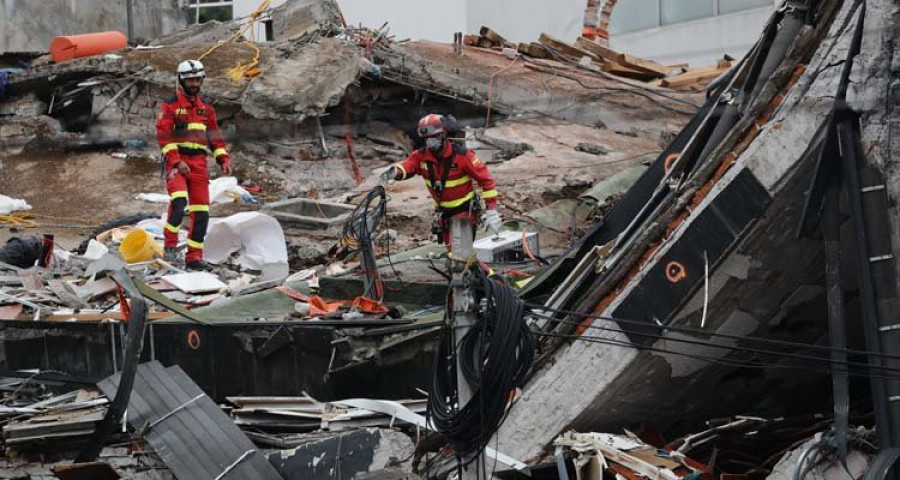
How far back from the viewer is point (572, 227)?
1427cm

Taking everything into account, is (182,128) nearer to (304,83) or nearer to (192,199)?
(192,199)

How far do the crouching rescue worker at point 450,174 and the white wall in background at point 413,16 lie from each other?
21.7 metres

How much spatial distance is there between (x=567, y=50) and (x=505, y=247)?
11.2 m

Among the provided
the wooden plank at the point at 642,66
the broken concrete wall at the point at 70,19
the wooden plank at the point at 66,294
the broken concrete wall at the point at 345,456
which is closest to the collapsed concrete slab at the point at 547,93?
the wooden plank at the point at 642,66

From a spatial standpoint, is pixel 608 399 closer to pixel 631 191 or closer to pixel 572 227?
pixel 631 191

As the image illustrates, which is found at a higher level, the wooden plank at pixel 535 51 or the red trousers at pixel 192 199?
the wooden plank at pixel 535 51

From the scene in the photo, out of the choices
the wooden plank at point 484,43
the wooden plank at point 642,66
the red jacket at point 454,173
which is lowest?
the red jacket at point 454,173

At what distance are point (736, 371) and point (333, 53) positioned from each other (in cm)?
1198

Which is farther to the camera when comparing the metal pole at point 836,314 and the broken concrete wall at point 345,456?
the broken concrete wall at point 345,456

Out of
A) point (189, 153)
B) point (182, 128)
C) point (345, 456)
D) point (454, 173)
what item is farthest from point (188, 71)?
point (345, 456)

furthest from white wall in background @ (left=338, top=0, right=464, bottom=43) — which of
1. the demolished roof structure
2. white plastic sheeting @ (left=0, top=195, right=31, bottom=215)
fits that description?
the demolished roof structure

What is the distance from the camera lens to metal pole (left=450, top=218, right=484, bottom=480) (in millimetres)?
6797

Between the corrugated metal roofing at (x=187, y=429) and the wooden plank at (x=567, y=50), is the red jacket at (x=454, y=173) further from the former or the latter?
the wooden plank at (x=567, y=50)

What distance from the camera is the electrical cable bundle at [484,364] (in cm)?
670
